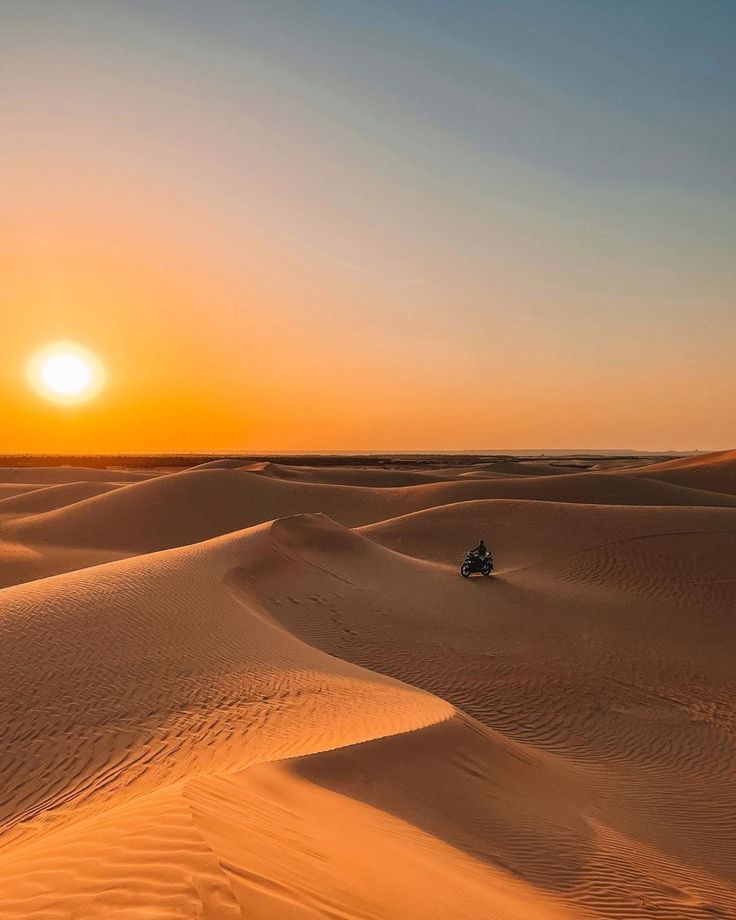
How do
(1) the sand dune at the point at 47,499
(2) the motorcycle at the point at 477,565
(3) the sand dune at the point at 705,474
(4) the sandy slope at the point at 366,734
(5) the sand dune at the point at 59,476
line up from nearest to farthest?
(4) the sandy slope at the point at 366,734
(2) the motorcycle at the point at 477,565
(1) the sand dune at the point at 47,499
(3) the sand dune at the point at 705,474
(5) the sand dune at the point at 59,476

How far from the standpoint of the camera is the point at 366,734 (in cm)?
744

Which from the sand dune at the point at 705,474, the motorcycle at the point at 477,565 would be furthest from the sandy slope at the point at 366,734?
the sand dune at the point at 705,474

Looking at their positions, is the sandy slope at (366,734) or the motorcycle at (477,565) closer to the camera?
the sandy slope at (366,734)

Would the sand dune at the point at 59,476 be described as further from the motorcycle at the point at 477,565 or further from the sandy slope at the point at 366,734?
the motorcycle at the point at 477,565

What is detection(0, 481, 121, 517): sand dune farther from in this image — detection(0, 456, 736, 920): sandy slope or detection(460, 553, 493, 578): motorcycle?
detection(460, 553, 493, 578): motorcycle

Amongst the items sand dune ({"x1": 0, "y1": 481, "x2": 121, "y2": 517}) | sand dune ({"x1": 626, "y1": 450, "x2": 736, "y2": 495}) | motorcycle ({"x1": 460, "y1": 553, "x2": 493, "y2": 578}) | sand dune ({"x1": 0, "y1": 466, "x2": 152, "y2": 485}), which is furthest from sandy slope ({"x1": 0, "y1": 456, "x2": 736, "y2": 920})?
sand dune ({"x1": 0, "y1": 466, "x2": 152, "y2": 485})

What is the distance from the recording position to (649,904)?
5.82m

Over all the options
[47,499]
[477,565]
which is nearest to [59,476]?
[47,499]

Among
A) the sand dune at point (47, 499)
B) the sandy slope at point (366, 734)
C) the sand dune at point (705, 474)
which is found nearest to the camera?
the sandy slope at point (366, 734)

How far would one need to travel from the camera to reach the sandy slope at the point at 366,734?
405 centimetres

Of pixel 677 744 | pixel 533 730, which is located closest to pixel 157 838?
pixel 533 730

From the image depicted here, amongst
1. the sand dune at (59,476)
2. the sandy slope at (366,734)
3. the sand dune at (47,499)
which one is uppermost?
the sand dune at (59,476)

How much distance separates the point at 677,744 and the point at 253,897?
9.14m

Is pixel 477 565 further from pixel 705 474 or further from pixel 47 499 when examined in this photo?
pixel 705 474
